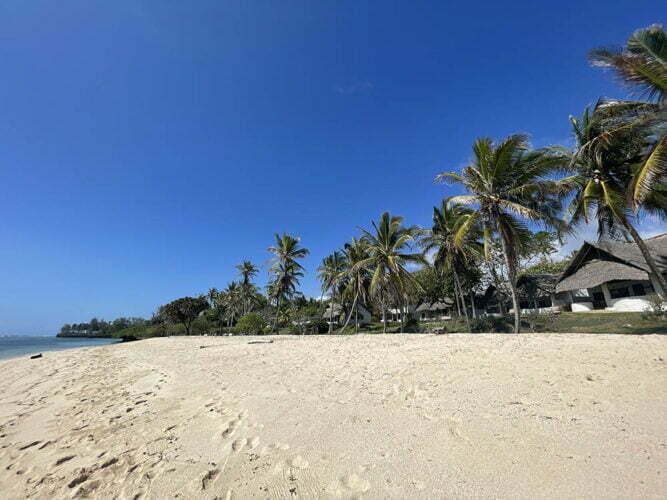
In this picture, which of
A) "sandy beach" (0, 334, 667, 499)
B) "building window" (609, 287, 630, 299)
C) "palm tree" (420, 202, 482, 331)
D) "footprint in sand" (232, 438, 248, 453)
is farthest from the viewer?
"building window" (609, 287, 630, 299)

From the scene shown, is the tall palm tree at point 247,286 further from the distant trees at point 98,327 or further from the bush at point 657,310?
the distant trees at point 98,327

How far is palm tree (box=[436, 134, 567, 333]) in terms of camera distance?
11.4m

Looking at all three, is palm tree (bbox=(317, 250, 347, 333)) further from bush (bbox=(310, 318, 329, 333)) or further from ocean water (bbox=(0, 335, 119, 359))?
ocean water (bbox=(0, 335, 119, 359))

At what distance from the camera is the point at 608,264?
2230cm

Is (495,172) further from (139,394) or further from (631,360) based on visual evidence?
(139,394)

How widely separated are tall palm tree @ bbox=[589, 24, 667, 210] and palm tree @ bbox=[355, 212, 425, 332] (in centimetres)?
1086

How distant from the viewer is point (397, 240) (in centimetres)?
1856

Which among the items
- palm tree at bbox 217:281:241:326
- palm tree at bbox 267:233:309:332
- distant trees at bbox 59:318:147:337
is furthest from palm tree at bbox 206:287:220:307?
distant trees at bbox 59:318:147:337

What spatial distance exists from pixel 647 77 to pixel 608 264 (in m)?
21.3

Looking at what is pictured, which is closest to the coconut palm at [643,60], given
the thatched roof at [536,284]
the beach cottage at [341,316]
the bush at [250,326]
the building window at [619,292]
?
the building window at [619,292]

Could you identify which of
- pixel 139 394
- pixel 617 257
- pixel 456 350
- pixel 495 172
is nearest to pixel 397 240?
pixel 495 172

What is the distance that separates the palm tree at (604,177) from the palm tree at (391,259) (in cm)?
849

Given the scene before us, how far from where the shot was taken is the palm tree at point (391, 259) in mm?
18188

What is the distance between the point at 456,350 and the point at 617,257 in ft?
82.4
